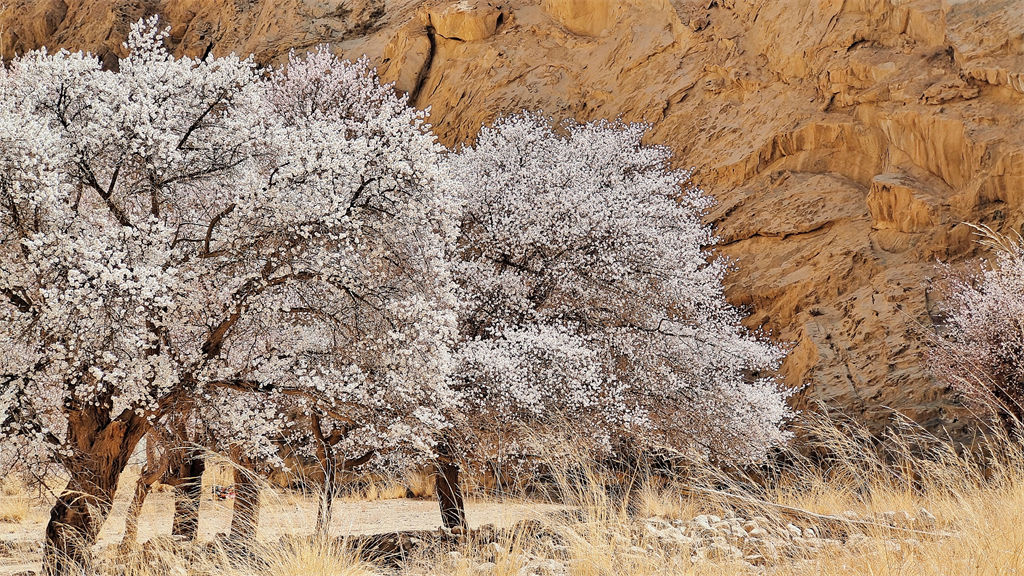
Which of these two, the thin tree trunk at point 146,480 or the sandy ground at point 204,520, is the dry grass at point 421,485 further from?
the thin tree trunk at point 146,480

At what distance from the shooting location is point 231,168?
9.48 metres

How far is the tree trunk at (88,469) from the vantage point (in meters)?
8.43

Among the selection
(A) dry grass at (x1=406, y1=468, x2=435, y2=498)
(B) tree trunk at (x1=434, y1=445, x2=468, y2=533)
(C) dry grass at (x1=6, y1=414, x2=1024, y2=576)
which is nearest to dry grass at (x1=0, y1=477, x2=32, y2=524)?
(A) dry grass at (x1=406, y1=468, x2=435, y2=498)

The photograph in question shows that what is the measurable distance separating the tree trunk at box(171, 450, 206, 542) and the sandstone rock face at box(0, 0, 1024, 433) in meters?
11.0

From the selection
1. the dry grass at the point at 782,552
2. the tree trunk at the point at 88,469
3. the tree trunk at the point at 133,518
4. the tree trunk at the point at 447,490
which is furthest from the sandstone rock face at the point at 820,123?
the tree trunk at the point at 88,469

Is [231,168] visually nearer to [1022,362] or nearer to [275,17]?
[1022,362]

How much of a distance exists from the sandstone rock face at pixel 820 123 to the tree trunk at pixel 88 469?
1177 centimetres

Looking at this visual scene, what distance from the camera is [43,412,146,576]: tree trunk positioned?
27.7 ft

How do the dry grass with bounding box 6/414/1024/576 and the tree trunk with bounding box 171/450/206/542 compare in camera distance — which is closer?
the dry grass with bounding box 6/414/1024/576

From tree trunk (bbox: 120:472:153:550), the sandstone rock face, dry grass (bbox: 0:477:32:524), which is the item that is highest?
the sandstone rock face

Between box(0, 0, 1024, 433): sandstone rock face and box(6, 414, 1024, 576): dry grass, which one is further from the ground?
box(0, 0, 1024, 433): sandstone rock face

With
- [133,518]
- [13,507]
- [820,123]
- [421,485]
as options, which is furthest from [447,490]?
[820,123]

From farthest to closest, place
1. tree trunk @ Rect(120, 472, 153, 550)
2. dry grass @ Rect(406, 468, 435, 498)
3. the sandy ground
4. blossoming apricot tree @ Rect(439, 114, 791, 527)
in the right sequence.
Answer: dry grass @ Rect(406, 468, 435, 498)
blossoming apricot tree @ Rect(439, 114, 791, 527)
the sandy ground
tree trunk @ Rect(120, 472, 153, 550)

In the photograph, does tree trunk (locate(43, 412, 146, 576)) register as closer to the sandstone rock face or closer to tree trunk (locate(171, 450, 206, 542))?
tree trunk (locate(171, 450, 206, 542))
